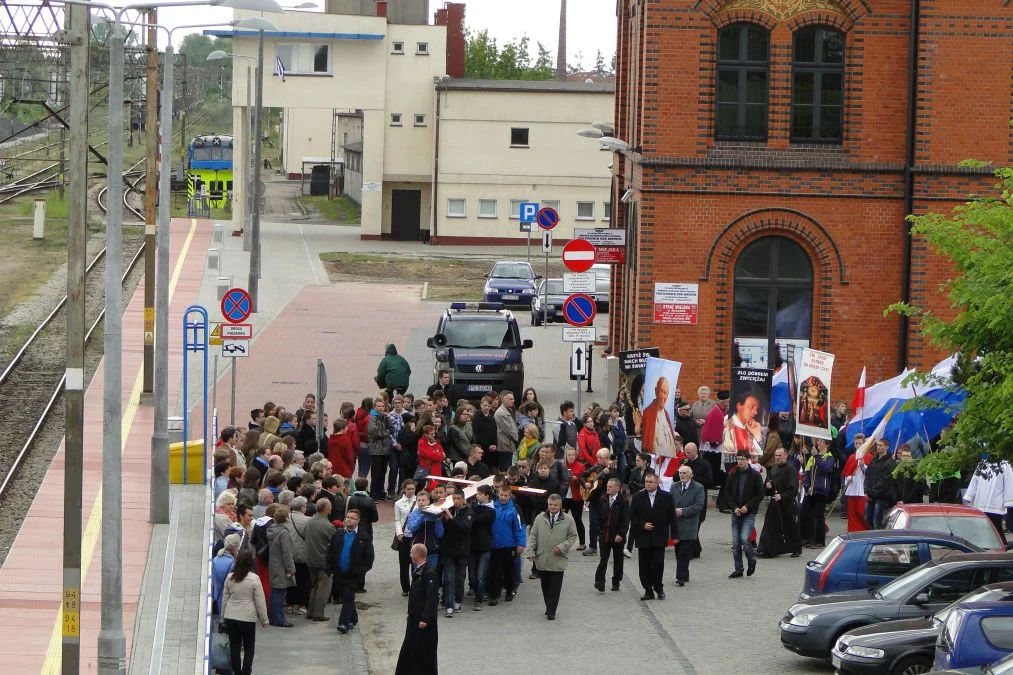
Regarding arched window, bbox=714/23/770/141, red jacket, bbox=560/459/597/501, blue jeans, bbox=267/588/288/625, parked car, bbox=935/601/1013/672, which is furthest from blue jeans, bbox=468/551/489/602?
arched window, bbox=714/23/770/141

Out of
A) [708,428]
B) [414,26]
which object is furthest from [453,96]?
[708,428]

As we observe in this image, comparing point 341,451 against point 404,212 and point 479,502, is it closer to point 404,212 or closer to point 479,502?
point 479,502

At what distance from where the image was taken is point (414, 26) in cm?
6406

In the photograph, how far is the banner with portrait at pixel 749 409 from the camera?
2252cm

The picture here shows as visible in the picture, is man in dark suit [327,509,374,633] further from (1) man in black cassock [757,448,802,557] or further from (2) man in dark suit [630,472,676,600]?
(1) man in black cassock [757,448,802,557]

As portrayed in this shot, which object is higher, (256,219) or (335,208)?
(335,208)

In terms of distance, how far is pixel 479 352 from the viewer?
29.9 meters

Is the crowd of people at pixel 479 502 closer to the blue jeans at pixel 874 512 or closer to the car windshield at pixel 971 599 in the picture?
the blue jeans at pixel 874 512

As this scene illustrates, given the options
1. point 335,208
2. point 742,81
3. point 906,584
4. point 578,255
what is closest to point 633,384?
point 578,255

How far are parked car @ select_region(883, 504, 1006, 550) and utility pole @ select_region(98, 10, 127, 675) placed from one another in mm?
8302

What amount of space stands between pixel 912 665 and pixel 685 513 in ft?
15.6

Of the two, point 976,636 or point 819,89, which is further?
point 819,89

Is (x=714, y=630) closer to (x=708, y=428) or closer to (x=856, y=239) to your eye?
(x=708, y=428)

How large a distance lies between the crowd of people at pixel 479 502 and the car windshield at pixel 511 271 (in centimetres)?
2338
